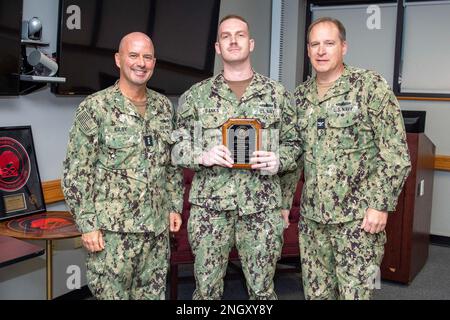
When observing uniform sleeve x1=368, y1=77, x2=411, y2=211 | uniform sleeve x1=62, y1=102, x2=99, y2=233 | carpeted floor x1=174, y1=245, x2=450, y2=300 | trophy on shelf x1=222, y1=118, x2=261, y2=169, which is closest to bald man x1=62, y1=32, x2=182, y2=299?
uniform sleeve x1=62, y1=102, x2=99, y2=233

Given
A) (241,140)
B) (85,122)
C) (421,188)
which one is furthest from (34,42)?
(421,188)

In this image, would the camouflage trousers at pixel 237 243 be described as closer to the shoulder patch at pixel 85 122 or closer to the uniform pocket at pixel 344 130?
the uniform pocket at pixel 344 130

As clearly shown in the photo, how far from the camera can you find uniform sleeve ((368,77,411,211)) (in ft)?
6.12

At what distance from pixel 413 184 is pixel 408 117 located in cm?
50

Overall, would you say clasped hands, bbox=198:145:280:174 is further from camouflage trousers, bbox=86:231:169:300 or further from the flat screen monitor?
the flat screen monitor

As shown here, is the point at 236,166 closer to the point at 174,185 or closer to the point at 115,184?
the point at 174,185

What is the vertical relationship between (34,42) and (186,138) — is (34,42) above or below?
above

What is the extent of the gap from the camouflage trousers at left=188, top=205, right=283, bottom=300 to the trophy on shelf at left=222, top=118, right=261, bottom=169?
212mm

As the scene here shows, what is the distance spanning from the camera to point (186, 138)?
6.51ft

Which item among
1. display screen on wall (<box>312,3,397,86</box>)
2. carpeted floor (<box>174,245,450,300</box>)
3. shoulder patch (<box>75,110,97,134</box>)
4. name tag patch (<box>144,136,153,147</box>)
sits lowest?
carpeted floor (<box>174,245,450,300</box>)

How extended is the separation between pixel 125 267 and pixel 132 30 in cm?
153

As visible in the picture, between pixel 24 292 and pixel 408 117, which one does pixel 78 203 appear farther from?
pixel 408 117

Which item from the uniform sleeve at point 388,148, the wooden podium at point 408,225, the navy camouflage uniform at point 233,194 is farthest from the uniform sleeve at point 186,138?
the wooden podium at point 408,225

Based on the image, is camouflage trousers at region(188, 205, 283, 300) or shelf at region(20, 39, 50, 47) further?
shelf at region(20, 39, 50, 47)
